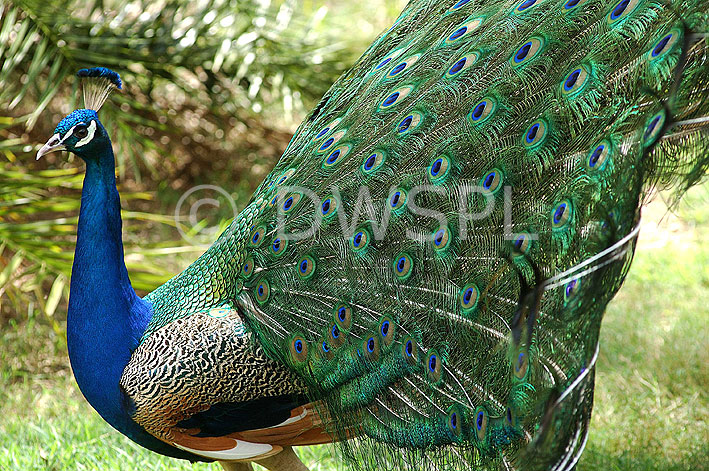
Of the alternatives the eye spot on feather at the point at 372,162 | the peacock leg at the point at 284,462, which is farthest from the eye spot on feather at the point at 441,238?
the peacock leg at the point at 284,462

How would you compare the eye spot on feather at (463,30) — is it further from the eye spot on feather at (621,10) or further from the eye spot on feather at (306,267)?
the eye spot on feather at (306,267)

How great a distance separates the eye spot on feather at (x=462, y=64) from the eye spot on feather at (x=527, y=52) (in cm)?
12

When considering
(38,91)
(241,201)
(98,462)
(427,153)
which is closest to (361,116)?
(427,153)

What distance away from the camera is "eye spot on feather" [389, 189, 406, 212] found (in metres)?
2.10

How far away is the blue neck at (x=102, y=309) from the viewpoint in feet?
7.37

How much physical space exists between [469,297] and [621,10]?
81 centimetres

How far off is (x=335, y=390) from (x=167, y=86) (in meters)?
4.13

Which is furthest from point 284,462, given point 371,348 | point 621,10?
point 621,10

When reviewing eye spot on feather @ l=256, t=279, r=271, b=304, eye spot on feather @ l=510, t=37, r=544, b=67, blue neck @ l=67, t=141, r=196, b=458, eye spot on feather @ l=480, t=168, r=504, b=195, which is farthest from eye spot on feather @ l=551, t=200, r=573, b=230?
blue neck @ l=67, t=141, r=196, b=458

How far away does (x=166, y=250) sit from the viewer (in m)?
4.00

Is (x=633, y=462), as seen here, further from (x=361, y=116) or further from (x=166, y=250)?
(x=166, y=250)

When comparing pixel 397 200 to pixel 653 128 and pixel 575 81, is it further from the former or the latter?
pixel 653 128

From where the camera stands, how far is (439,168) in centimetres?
207

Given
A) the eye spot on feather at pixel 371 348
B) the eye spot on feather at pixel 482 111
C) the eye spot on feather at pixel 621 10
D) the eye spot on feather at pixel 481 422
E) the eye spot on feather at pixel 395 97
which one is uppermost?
the eye spot on feather at pixel 621 10
